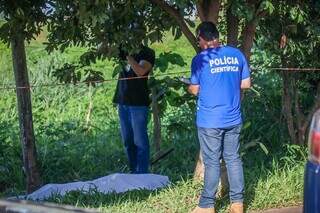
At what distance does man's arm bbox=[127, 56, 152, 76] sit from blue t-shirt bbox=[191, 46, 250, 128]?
1.59 meters

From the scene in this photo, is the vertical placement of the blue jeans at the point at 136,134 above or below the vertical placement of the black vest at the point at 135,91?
below

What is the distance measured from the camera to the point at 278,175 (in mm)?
6590

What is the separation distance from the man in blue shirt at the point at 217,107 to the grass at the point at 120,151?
1.21 feet

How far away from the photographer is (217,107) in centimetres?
550

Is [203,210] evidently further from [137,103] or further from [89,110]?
[89,110]

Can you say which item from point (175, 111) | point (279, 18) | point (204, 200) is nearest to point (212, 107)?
point (204, 200)

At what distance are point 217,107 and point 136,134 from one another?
2.14 meters

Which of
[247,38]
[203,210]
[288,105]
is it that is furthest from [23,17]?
[288,105]

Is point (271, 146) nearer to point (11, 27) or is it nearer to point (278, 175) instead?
point (278, 175)

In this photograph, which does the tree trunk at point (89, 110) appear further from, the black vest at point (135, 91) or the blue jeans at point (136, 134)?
the black vest at point (135, 91)

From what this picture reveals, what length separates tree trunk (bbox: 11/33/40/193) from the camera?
273 inches

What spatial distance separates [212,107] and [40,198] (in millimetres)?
1785

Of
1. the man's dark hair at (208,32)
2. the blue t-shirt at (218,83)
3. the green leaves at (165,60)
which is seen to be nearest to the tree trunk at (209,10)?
the man's dark hair at (208,32)

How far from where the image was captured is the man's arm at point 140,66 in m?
7.09
